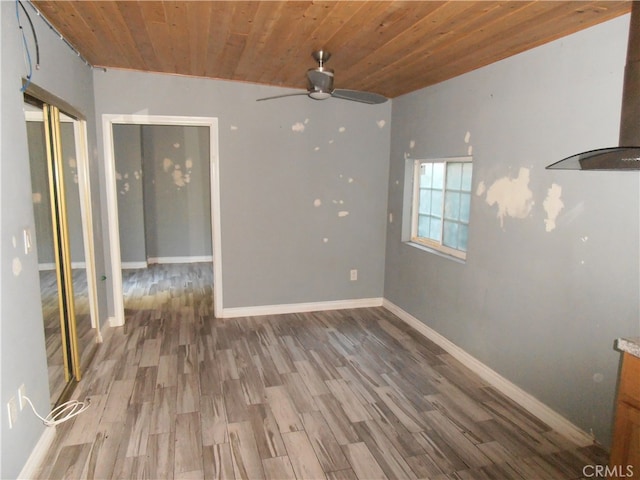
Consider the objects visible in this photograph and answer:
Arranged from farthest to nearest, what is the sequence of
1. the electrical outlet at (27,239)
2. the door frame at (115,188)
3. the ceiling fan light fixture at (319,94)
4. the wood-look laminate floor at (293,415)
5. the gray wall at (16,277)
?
the door frame at (115,188) < the ceiling fan light fixture at (319,94) < the wood-look laminate floor at (293,415) < the electrical outlet at (27,239) < the gray wall at (16,277)

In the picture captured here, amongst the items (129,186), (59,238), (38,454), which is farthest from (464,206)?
(129,186)

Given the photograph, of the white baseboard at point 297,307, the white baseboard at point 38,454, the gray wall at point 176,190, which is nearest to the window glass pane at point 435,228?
the white baseboard at point 297,307

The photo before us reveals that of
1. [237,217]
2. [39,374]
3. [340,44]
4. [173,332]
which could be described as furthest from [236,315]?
[340,44]

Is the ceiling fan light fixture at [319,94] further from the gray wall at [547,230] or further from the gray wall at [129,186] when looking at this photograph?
the gray wall at [129,186]

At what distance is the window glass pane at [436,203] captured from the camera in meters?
3.88

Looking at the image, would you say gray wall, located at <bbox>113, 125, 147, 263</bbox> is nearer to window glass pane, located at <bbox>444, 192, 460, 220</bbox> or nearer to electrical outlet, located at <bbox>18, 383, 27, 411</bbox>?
electrical outlet, located at <bbox>18, 383, 27, 411</bbox>

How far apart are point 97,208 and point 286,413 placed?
101 inches

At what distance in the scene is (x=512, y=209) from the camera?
9.24ft

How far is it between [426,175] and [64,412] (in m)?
3.57

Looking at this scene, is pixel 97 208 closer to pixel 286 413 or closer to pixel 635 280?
pixel 286 413

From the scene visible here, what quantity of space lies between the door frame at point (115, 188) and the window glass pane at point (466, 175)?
2338 mm

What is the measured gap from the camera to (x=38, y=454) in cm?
210

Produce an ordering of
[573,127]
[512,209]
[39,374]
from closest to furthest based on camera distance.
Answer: [39,374]
[573,127]
[512,209]

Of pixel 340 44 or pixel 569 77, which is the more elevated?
pixel 340 44
